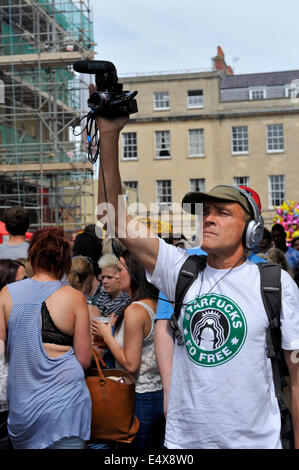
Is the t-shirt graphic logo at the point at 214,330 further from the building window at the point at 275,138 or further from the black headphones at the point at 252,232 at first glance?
the building window at the point at 275,138

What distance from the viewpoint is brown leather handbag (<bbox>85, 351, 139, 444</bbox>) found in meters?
3.19

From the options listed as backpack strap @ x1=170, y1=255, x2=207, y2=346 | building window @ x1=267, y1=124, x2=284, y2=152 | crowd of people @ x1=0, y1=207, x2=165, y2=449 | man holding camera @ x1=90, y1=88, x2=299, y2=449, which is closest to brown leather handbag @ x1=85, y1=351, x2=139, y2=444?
crowd of people @ x1=0, y1=207, x2=165, y2=449

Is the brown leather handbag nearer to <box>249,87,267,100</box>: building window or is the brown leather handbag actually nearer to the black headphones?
the black headphones

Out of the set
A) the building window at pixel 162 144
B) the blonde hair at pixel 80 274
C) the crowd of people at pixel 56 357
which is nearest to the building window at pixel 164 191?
the building window at pixel 162 144

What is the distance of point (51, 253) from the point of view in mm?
3193

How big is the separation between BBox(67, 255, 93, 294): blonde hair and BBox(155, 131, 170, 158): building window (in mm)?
32504

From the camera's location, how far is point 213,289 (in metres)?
2.38

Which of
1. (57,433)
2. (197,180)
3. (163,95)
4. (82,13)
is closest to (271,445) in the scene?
(57,433)

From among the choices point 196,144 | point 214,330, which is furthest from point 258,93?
Result: point 214,330

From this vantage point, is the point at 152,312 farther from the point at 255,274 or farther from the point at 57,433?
the point at 255,274

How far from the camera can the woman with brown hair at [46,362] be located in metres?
2.95

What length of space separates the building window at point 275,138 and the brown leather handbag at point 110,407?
112 feet

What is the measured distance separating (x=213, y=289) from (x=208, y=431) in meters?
0.55

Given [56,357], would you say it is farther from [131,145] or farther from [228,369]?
[131,145]
